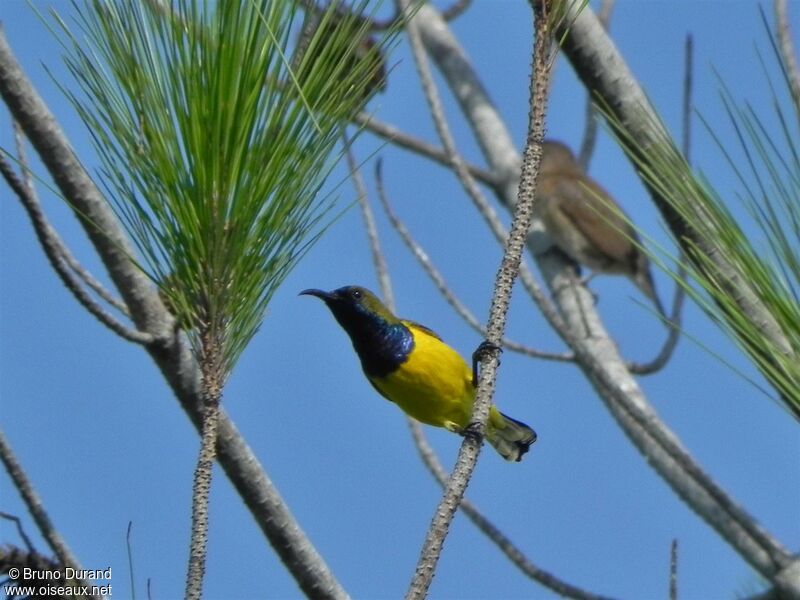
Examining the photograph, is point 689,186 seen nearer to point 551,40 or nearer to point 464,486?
point 551,40

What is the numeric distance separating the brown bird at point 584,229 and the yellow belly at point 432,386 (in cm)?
298

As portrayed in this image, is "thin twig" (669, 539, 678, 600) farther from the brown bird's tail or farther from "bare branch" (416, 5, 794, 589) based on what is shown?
the brown bird's tail

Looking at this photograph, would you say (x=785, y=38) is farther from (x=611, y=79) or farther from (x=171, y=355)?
(x=171, y=355)

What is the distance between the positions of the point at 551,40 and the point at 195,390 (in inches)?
34.6

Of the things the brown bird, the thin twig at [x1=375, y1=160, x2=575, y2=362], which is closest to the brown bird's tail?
the thin twig at [x1=375, y1=160, x2=575, y2=362]

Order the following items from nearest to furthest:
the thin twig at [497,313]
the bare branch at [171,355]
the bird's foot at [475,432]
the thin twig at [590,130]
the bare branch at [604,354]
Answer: the thin twig at [497,313], the bird's foot at [475,432], the bare branch at [171,355], the bare branch at [604,354], the thin twig at [590,130]

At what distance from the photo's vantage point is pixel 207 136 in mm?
1674

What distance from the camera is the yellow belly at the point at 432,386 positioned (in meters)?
3.60

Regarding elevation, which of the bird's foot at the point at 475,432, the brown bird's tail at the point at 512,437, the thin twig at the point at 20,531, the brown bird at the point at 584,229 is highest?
the brown bird at the point at 584,229

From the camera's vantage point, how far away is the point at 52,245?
6.65 feet

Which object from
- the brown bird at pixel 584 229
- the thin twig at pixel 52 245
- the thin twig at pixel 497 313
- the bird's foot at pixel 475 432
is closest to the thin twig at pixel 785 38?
the thin twig at pixel 497 313

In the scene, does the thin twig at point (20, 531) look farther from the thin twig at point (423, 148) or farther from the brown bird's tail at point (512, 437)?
the thin twig at point (423, 148)

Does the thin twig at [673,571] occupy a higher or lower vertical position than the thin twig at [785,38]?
lower

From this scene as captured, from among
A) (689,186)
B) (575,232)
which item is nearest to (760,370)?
(689,186)
